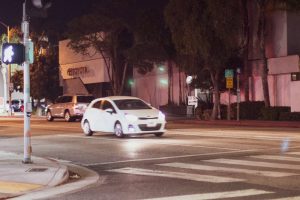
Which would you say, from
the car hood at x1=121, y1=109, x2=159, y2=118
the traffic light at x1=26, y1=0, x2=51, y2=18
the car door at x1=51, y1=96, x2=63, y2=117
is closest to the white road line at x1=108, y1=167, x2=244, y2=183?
the traffic light at x1=26, y1=0, x2=51, y2=18

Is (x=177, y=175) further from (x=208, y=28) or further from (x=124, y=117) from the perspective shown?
(x=208, y=28)

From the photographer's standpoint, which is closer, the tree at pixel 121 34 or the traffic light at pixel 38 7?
the traffic light at pixel 38 7

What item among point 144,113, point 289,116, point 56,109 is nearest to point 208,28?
point 289,116

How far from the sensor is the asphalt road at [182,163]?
34.2 ft

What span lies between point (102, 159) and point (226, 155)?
3.39 m

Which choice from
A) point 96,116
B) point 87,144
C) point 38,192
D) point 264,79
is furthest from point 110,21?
point 38,192

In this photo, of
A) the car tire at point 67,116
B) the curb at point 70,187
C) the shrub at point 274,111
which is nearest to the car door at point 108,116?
the curb at point 70,187

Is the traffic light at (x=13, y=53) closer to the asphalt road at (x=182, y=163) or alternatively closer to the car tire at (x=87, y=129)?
the asphalt road at (x=182, y=163)

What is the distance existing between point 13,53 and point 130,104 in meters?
9.45

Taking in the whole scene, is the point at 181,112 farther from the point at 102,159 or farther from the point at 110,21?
the point at 102,159

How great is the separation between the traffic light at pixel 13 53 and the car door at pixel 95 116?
9631 mm

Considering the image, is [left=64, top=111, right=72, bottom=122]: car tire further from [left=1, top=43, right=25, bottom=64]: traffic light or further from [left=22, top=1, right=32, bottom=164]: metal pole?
[left=1, top=43, right=25, bottom=64]: traffic light

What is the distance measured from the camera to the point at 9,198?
10.2 metres

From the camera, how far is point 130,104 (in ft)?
75.8
